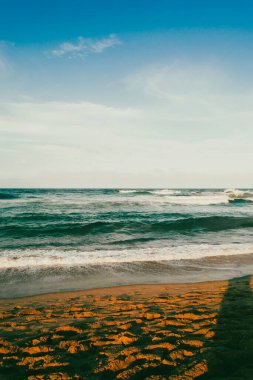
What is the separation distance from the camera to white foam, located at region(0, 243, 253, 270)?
897 centimetres

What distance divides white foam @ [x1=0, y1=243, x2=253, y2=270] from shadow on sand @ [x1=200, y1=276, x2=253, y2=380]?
16.2 feet

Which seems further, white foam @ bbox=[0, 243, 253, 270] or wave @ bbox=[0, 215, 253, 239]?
wave @ bbox=[0, 215, 253, 239]

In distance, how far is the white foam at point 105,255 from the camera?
8.97 metres

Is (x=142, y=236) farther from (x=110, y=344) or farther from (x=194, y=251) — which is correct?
(x=110, y=344)

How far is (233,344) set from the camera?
328 centimetres

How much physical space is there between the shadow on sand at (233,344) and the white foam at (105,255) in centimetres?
494

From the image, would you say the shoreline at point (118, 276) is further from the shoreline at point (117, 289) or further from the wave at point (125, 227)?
the wave at point (125, 227)

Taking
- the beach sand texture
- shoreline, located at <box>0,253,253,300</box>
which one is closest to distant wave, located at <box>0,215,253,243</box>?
shoreline, located at <box>0,253,253,300</box>

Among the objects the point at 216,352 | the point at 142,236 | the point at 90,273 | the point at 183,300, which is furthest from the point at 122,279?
the point at 142,236

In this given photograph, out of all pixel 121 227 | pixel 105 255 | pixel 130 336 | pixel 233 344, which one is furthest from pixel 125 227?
pixel 233 344

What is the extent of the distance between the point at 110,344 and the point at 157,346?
0.65m

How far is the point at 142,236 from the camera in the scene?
14.7 m

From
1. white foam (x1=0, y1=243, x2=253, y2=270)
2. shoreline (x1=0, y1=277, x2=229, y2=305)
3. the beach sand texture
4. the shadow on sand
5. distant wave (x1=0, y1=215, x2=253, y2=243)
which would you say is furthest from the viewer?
distant wave (x1=0, y1=215, x2=253, y2=243)

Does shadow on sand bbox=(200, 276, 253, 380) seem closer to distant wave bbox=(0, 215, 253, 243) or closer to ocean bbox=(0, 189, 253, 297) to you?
ocean bbox=(0, 189, 253, 297)
